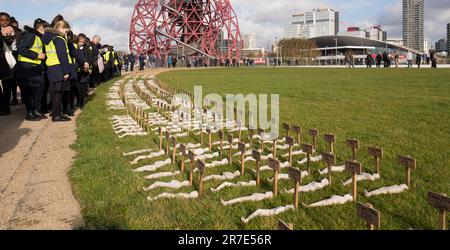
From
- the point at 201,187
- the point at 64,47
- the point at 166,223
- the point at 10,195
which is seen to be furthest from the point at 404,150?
the point at 64,47

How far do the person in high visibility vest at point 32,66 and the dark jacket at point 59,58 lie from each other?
0.64 feet

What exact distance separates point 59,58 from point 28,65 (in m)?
0.61

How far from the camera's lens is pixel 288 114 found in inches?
377

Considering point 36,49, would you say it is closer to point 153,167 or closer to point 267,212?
point 153,167

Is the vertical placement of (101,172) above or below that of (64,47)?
below

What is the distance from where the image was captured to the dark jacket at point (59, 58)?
827cm

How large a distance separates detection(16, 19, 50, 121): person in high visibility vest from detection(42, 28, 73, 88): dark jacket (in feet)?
0.64

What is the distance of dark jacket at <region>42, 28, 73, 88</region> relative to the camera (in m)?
8.27

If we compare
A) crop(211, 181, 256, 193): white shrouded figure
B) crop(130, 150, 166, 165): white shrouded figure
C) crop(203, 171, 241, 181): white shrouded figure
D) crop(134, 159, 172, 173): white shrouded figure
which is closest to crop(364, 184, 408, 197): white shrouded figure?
crop(211, 181, 256, 193): white shrouded figure

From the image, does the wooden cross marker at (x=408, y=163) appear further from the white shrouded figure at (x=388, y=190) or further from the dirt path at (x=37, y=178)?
the dirt path at (x=37, y=178)

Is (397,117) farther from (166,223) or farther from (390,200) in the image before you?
(166,223)

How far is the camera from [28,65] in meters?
8.39

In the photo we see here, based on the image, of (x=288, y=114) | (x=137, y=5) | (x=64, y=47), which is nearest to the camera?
(x=64, y=47)

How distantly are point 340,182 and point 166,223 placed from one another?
75.9 inches
